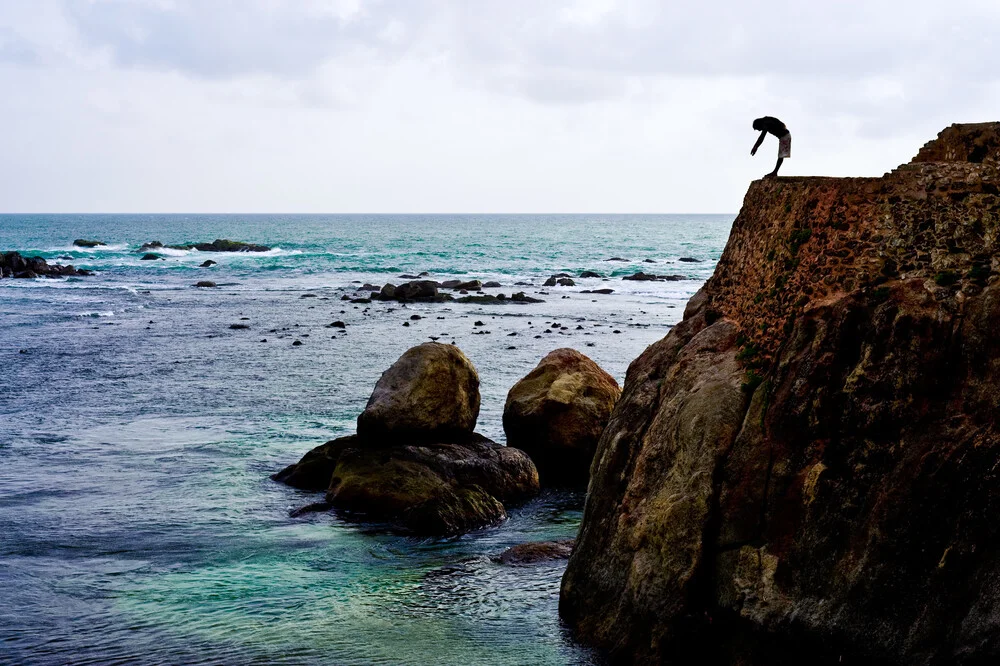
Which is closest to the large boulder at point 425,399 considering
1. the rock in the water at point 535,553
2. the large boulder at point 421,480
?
the large boulder at point 421,480

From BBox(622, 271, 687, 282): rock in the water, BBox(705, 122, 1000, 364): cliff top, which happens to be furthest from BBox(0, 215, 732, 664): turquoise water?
BBox(622, 271, 687, 282): rock in the water

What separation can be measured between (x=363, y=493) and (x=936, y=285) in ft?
34.4

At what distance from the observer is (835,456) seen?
8836 mm

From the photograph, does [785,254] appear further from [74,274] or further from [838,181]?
[74,274]

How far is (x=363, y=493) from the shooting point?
1661 cm

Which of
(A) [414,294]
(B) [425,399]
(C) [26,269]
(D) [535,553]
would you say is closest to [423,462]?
(B) [425,399]

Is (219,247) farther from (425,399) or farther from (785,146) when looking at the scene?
(785,146)

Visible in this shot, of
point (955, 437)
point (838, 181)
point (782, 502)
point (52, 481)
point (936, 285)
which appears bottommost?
point (52, 481)

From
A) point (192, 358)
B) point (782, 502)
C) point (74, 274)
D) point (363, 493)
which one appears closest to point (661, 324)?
point (192, 358)

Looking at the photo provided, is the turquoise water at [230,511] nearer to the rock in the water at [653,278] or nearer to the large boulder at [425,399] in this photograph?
the large boulder at [425,399]

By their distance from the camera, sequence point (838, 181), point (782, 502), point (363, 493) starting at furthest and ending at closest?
1. point (363, 493)
2. point (838, 181)
3. point (782, 502)

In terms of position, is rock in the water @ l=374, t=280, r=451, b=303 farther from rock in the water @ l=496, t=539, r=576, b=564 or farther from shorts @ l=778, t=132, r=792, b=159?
shorts @ l=778, t=132, r=792, b=159

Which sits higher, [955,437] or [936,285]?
[936,285]

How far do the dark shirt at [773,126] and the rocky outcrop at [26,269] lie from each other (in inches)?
2868
